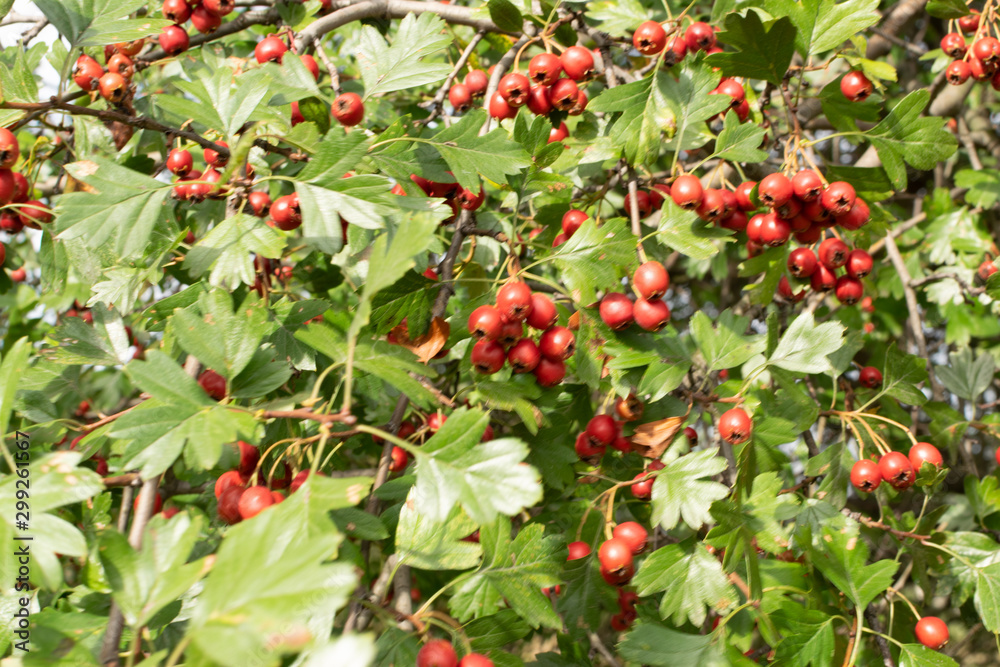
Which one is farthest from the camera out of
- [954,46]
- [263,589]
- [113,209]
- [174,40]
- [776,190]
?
[954,46]

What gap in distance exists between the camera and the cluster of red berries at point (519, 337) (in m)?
1.31

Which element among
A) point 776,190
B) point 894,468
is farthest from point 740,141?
point 894,468

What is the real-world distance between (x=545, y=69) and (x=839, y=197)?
2.63ft

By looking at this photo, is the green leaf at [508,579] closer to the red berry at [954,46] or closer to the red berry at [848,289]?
A: the red berry at [848,289]

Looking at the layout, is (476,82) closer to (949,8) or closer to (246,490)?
(246,490)

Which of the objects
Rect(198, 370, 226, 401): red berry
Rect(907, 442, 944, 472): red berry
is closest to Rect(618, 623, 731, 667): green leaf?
Rect(907, 442, 944, 472): red berry

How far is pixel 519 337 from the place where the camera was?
4.53 ft

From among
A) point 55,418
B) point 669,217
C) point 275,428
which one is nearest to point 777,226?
point 669,217

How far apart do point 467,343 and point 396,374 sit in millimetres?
668

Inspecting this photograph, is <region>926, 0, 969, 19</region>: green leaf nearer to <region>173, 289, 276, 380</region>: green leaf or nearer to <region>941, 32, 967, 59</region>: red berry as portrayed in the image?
<region>941, 32, 967, 59</region>: red berry

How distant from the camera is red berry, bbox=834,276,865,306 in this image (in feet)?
6.47

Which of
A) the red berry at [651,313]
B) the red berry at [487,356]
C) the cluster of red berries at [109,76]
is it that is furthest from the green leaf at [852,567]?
the cluster of red berries at [109,76]

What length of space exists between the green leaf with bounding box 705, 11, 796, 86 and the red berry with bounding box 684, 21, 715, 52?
12cm

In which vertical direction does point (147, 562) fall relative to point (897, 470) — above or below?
above
